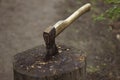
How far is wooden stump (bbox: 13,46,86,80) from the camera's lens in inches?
141

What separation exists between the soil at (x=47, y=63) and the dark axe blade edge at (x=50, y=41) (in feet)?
0.22

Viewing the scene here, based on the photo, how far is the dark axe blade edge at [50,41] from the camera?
362 centimetres

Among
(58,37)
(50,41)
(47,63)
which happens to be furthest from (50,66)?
(58,37)

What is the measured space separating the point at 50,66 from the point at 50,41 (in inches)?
12.2

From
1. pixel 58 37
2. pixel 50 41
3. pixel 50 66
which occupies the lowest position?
pixel 50 66

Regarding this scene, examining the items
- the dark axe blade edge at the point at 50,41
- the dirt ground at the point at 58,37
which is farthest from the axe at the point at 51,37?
the dirt ground at the point at 58,37

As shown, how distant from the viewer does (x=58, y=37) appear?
753cm

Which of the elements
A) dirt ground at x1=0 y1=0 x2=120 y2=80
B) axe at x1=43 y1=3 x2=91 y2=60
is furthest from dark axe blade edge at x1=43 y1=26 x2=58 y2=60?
dirt ground at x1=0 y1=0 x2=120 y2=80

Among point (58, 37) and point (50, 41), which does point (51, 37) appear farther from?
point (58, 37)

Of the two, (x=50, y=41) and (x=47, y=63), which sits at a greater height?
(x=50, y=41)

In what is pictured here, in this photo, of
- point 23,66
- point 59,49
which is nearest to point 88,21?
point 59,49

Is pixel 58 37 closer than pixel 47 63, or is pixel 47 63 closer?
pixel 47 63

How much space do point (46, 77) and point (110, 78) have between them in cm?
278

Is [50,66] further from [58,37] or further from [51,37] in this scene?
[58,37]
